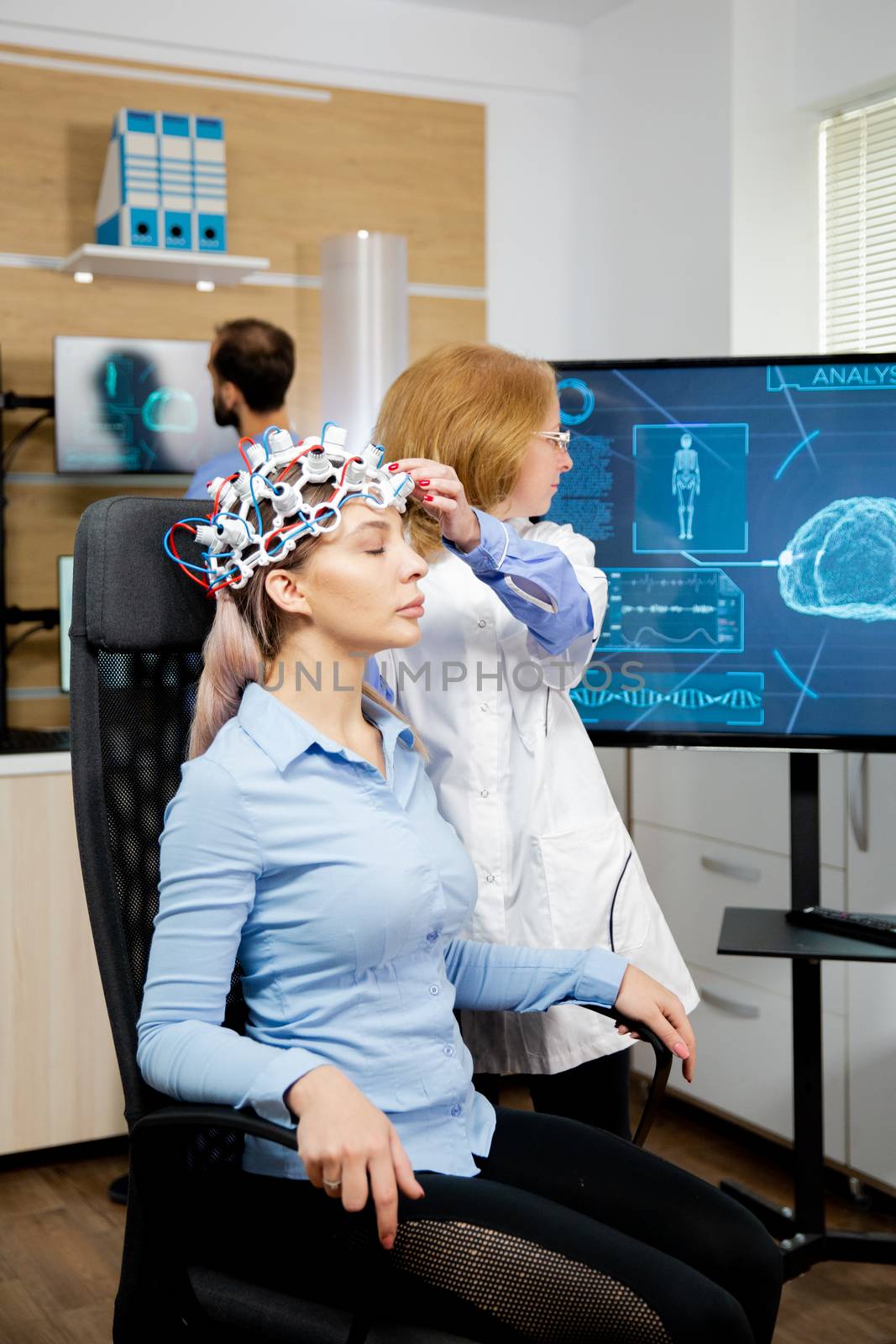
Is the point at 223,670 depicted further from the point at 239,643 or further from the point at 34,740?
the point at 34,740

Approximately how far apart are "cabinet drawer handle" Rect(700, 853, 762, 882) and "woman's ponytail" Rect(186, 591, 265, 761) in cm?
170

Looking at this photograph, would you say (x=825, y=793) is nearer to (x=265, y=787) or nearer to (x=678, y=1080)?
(x=678, y=1080)

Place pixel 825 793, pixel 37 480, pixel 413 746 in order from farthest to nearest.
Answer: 1. pixel 37 480
2. pixel 825 793
3. pixel 413 746

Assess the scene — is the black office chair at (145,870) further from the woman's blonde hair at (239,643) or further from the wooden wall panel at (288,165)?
the wooden wall panel at (288,165)

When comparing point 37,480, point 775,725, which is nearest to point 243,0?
point 37,480

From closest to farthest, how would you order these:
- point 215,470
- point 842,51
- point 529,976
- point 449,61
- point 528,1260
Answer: point 528,1260, point 529,976, point 215,470, point 842,51, point 449,61

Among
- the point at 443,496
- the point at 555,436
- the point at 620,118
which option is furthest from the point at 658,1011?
the point at 620,118

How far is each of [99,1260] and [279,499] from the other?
5.56 feet

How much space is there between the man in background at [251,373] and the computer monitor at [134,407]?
1.07ft

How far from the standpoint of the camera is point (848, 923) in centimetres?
211

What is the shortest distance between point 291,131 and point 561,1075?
2.63m

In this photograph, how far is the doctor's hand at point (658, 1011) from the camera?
58.9 inches

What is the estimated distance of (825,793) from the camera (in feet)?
8.91

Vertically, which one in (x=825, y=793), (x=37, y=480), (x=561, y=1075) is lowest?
(x=561, y=1075)
